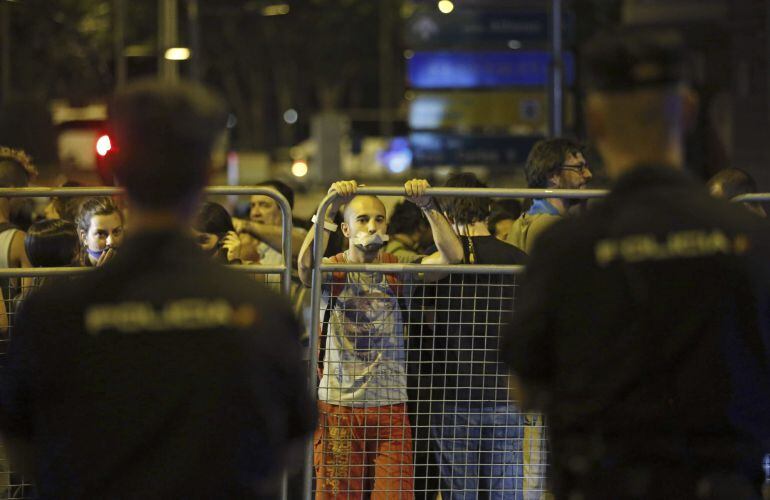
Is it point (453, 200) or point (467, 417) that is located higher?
point (453, 200)

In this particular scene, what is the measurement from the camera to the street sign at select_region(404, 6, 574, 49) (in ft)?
58.0

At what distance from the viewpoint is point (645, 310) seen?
3.09 m

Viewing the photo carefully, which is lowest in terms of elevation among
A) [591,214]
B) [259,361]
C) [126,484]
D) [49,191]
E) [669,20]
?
[126,484]

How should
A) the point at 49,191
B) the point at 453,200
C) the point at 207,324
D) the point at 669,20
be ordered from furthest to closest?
the point at 669,20 → the point at 453,200 → the point at 49,191 → the point at 207,324

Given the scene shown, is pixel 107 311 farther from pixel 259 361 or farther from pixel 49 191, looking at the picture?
pixel 49 191

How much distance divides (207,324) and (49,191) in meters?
3.11

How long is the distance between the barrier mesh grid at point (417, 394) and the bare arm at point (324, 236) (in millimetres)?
88

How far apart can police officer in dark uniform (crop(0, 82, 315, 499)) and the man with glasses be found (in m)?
4.19

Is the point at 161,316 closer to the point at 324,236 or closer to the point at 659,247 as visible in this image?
the point at 659,247

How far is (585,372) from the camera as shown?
311 centimetres

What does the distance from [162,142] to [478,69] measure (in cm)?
1559

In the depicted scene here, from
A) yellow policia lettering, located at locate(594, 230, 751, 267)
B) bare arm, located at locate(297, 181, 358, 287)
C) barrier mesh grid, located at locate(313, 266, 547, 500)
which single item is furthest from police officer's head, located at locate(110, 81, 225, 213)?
barrier mesh grid, located at locate(313, 266, 547, 500)

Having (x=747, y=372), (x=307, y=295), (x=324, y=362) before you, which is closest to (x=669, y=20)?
(x=307, y=295)

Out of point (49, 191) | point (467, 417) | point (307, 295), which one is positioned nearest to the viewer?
point (49, 191)
